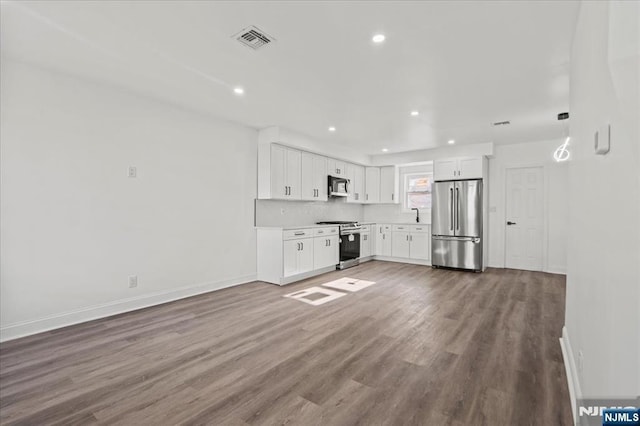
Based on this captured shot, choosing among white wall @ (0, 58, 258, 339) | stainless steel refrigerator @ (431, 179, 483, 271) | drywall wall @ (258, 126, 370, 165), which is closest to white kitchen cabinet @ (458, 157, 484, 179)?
stainless steel refrigerator @ (431, 179, 483, 271)

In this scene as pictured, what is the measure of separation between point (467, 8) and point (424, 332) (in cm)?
278

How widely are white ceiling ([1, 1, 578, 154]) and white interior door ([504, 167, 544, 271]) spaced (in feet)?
6.59

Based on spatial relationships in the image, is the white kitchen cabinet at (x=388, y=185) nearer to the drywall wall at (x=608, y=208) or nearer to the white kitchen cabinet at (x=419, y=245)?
the white kitchen cabinet at (x=419, y=245)

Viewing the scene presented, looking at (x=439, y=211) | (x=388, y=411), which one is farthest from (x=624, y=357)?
(x=439, y=211)

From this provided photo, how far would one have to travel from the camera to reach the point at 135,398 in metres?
1.96

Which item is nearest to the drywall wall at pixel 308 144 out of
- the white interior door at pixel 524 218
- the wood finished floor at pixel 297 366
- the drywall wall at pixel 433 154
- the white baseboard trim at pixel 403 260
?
the drywall wall at pixel 433 154

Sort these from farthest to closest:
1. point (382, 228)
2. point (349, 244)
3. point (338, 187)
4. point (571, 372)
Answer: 1. point (382, 228)
2. point (338, 187)
3. point (349, 244)
4. point (571, 372)

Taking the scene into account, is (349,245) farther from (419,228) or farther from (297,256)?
(419,228)

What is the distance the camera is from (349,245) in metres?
6.38

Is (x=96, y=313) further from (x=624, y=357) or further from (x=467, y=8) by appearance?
(x=467, y=8)

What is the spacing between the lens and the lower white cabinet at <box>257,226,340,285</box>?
489cm

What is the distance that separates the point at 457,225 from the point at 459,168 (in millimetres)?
1200

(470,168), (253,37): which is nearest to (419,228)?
(470,168)

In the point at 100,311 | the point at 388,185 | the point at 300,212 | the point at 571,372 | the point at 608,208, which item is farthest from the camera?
the point at 388,185
